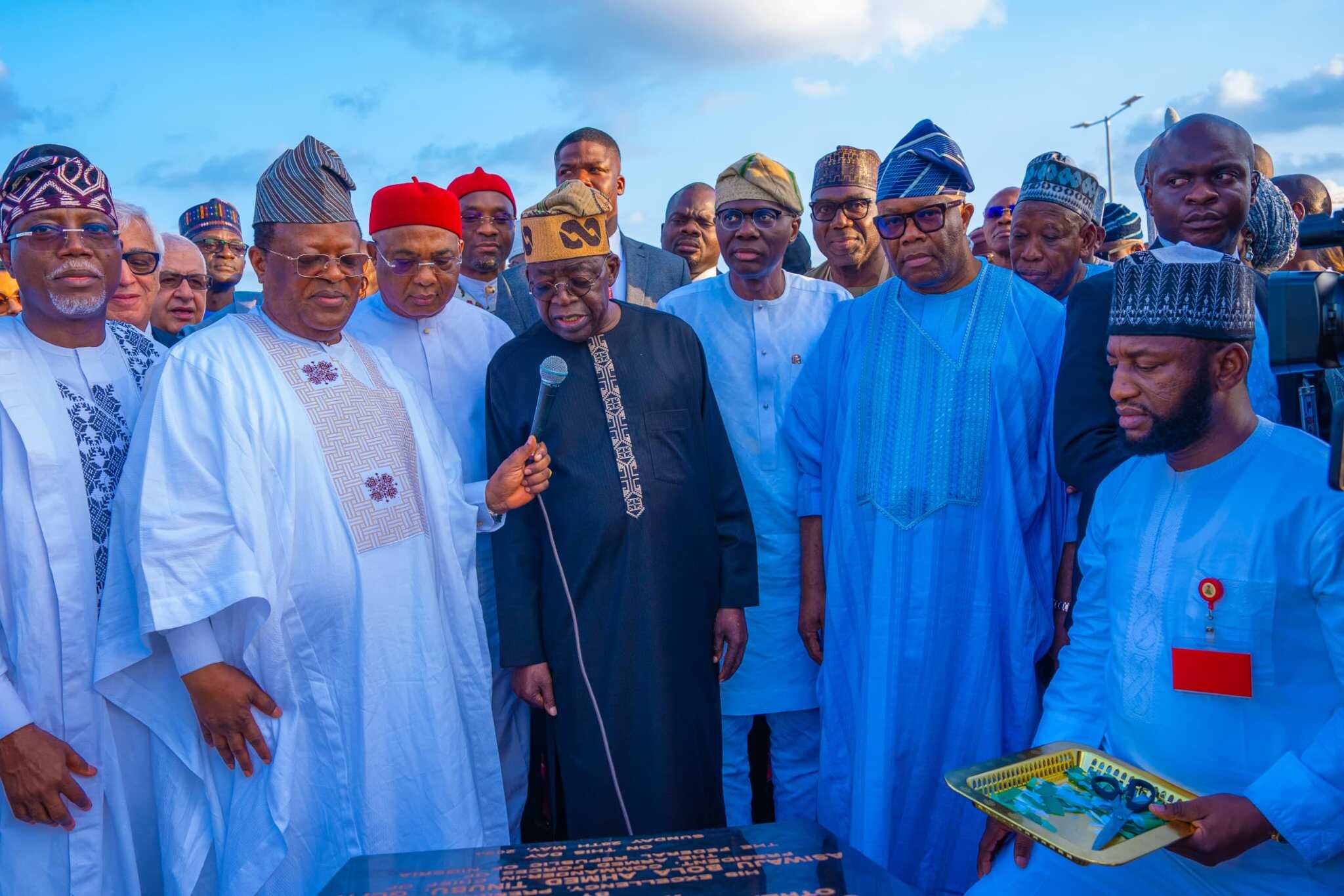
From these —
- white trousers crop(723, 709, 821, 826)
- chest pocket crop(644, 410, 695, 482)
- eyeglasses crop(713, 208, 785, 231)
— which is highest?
eyeglasses crop(713, 208, 785, 231)

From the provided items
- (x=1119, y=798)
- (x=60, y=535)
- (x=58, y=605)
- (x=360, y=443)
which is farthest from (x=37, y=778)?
(x=1119, y=798)

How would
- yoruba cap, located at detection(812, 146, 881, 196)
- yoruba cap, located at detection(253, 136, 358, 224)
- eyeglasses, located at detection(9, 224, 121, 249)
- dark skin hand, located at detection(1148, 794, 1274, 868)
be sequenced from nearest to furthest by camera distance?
dark skin hand, located at detection(1148, 794, 1274, 868) → eyeglasses, located at detection(9, 224, 121, 249) → yoruba cap, located at detection(253, 136, 358, 224) → yoruba cap, located at detection(812, 146, 881, 196)

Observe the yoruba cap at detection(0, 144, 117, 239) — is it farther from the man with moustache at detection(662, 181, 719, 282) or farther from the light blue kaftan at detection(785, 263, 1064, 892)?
the man with moustache at detection(662, 181, 719, 282)

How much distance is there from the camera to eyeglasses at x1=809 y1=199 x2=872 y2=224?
4570 mm

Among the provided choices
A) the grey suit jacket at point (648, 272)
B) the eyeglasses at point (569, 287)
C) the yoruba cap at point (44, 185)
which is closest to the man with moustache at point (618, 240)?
the grey suit jacket at point (648, 272)

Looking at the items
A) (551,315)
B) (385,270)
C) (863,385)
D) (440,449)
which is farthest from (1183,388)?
(385,270)

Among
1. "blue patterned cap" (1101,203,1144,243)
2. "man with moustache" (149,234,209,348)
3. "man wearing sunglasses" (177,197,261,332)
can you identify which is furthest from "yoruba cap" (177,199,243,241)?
"blue patterned cap" (1101,203,1144,243)

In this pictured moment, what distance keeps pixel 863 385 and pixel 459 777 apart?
1.84 meters

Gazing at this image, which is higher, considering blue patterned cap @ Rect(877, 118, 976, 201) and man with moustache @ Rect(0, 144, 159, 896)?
blue patterned cap @ Rect(877, 118, 976, 201)

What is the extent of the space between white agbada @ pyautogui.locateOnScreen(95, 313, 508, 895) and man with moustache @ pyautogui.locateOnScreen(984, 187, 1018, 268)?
3.92 m

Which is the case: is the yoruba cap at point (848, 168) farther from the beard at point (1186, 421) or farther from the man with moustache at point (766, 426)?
the beard at point (1186, 421)

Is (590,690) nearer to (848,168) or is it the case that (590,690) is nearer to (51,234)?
(51,234)

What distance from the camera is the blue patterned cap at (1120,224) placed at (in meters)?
6.04

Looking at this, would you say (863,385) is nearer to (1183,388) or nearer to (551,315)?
(551,315)
